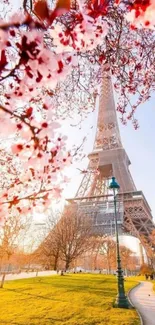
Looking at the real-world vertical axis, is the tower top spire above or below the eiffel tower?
above

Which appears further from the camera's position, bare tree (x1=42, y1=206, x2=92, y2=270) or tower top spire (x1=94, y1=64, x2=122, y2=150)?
tower top spire (x1=94, y1=64, x2=122, y2=150)

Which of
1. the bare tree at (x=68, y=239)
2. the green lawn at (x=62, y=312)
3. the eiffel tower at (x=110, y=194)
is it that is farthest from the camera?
the eiffel tower at (x=110, y=194)

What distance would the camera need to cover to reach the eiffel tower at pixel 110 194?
37125 mm

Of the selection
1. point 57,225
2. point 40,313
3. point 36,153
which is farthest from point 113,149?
point 36,153

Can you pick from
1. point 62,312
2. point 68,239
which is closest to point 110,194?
point 68,239

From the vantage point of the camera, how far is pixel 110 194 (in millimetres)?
38469

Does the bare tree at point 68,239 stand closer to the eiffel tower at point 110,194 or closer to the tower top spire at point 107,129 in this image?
the eiffel tower at point 110,194

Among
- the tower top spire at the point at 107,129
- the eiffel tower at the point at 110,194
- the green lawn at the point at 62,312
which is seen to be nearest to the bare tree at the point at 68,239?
the eiffel tower at the point at 110,194

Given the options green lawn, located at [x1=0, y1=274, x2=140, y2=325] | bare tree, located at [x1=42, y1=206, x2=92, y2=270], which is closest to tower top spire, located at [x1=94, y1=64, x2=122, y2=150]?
bare tree, located at [x1=42, y1=206, x2=92, y2=270]

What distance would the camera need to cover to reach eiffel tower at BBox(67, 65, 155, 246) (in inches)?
1462

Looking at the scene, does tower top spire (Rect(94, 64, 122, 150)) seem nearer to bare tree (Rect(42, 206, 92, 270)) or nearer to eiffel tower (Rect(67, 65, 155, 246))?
eiffel tower (Rect(67, 65, 155, 246))

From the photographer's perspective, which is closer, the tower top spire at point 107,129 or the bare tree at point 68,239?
the bare tree at point 68,239

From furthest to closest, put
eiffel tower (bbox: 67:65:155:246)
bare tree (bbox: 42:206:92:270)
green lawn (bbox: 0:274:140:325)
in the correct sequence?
eiffel tower (bbox: 67:65:155:246), bare tree (bbox: 42:206:92:270), green lawn (bbox: 0:274:140:325)

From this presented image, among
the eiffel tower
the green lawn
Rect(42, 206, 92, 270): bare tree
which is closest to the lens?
the green lawn
